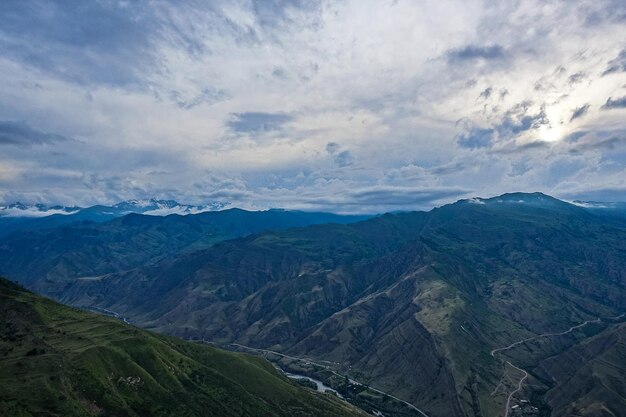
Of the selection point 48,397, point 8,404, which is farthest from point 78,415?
point 8,404

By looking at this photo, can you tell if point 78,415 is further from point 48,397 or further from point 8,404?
point 8,404

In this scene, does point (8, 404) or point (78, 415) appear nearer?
point (8, 404)

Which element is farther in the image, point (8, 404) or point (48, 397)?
point (48, 397)
